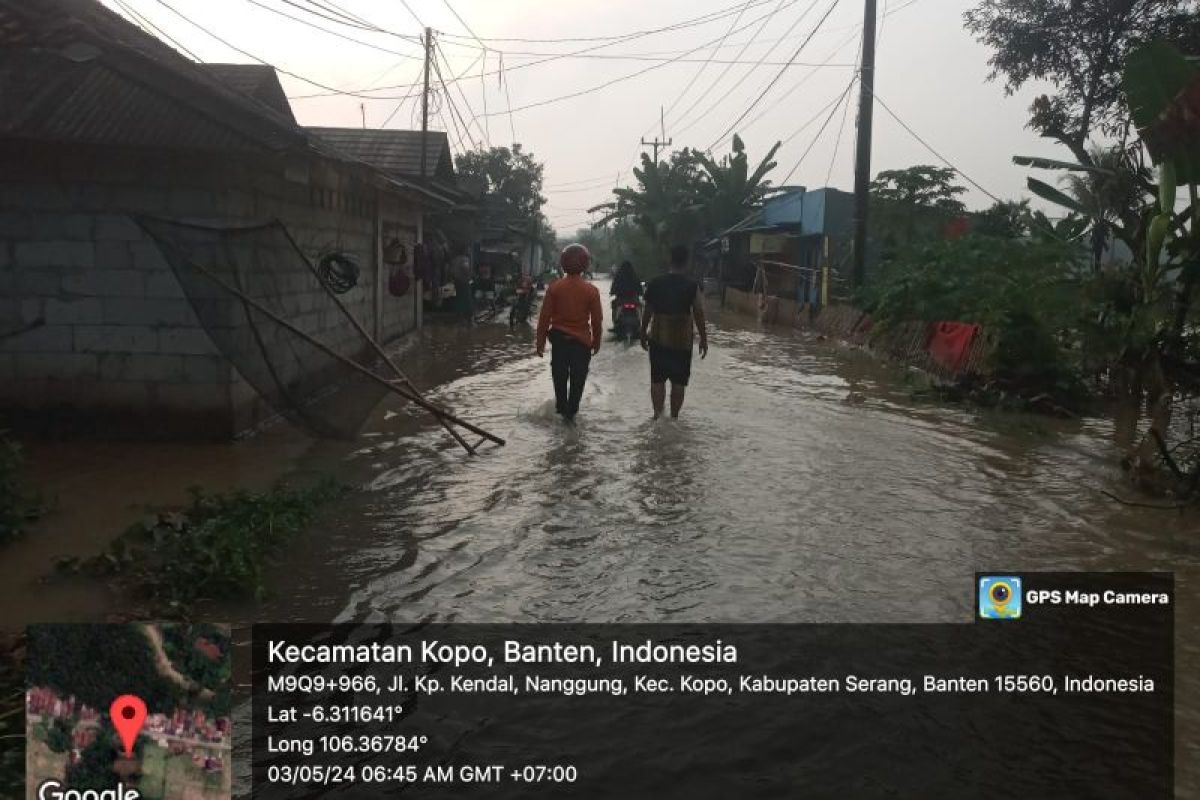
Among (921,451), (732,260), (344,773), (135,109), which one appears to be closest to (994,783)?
(344,773)

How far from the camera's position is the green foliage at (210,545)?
15.2ft

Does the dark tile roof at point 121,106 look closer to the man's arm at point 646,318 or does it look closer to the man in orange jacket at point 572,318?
the man in orange jacket at point 572,318

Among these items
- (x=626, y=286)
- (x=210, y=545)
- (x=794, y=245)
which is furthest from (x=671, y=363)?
(x=794, y=245)

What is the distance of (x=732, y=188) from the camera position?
39.2 m

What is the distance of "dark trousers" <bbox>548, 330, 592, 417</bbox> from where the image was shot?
368 inches

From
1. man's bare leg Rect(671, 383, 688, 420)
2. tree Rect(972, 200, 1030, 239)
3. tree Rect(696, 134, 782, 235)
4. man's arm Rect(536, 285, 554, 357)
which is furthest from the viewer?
tree Rect(696, 134, 782, 235)

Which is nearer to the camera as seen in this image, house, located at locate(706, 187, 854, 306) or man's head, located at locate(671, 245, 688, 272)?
man's head, located at locate(671, 245, 688, 272)

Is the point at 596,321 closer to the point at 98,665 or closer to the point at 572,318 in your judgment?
the point at 572,318

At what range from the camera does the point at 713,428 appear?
32.4 ft

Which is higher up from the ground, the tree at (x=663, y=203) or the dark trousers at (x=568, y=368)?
the tree at (x=663, y=203)

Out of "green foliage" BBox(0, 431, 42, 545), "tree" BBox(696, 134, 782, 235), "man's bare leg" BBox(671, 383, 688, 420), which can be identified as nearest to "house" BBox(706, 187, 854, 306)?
"tree" BBox(696, 134, 782, 235)

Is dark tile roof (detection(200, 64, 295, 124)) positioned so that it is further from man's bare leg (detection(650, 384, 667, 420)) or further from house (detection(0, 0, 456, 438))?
man's bare leg (detection(650, 384, 667, 420))

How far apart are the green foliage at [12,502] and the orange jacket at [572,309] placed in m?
4.66

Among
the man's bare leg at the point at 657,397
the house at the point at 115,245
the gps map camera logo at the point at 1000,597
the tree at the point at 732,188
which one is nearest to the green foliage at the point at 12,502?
the house at the point at 115,245
